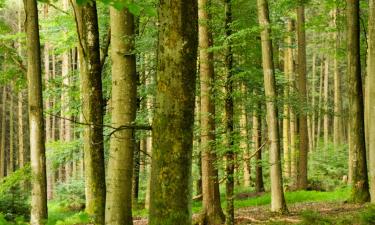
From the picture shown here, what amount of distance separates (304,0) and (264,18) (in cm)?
428

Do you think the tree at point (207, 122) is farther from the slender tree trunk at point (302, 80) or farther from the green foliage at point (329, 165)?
the green foliage at point (329, 165)

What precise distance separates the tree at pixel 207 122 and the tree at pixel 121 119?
4.49m

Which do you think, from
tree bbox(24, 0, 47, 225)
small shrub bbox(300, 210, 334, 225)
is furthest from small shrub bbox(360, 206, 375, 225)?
tree bbox(24, 0, 47, 225)

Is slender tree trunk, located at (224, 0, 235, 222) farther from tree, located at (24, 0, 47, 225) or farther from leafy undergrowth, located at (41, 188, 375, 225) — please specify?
tree, located at (24, 0, 47, 225)

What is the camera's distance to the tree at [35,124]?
10016 millimetres

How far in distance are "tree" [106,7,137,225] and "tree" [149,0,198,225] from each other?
7.31 ft

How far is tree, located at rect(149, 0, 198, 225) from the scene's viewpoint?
3.04 meters

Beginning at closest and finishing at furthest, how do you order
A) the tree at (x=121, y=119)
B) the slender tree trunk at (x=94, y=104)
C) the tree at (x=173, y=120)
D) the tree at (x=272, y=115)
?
1. the tree at (x=173, y=120)
2. the tree at (x=121, y=119)
3. the slender tree trunk at (x=94, y=104)
4. the tree at (x=272, y=115)

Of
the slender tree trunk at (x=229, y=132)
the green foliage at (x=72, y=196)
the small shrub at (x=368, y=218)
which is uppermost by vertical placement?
the slender tree trunk at (x=229, y=132)

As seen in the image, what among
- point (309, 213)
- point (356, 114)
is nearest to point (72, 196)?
point (356, 114)

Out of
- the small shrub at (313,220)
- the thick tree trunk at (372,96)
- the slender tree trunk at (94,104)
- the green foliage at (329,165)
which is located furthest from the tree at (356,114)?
the green foliage at (329,165)

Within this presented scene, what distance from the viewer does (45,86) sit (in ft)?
53.5

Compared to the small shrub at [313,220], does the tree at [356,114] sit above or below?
above

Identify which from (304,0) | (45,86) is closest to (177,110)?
(304,0)
